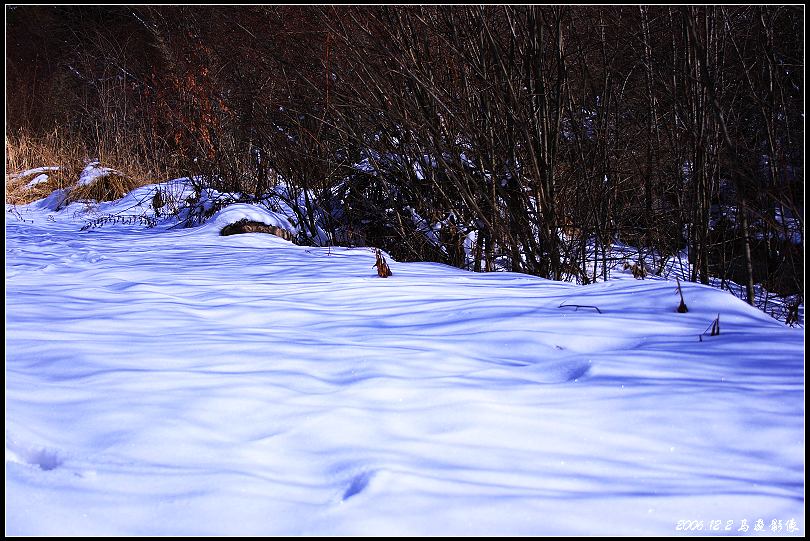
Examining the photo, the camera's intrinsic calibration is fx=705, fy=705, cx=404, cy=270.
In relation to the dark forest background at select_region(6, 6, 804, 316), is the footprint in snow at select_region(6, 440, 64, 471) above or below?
below

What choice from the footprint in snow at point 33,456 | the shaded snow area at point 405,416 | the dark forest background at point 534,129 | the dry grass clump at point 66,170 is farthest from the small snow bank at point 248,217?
the footprint in snow at point 33,456

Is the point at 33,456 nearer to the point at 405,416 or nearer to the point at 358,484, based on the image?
the point at 358,484

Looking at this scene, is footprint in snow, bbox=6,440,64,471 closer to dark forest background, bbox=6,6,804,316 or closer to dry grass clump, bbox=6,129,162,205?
dark forest background, bbox=6,6,804,316

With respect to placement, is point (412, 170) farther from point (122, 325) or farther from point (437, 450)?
point (437, 450)

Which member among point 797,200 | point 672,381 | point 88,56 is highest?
point 88,56

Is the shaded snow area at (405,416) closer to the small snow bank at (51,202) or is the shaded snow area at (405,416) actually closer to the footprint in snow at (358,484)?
the footprint in snow at (358,484)

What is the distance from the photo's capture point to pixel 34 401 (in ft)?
5.53

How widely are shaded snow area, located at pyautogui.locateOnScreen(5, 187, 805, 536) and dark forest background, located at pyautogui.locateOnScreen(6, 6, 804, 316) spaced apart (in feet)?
5.16

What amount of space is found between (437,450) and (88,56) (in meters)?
18.2

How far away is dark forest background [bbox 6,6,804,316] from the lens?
14.0 feet

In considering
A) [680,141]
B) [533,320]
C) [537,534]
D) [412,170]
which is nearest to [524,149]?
[412,170]

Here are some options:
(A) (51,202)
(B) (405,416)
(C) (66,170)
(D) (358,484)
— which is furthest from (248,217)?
(C) (66,170)

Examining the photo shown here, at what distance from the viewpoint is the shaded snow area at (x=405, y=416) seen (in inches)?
48.4

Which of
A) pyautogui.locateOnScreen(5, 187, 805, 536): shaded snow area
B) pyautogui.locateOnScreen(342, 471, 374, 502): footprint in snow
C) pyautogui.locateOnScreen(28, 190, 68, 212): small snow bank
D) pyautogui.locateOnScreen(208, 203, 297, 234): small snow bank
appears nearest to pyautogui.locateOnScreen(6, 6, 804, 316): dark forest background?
pyautogui.locateOnScreen(208, 203, 297, 234): small snow bank
